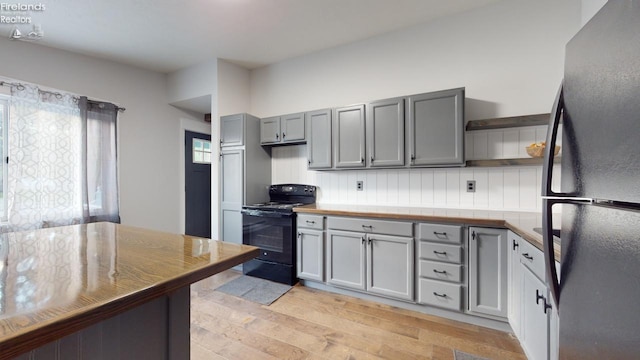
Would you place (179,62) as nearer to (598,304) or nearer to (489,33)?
(489,33)

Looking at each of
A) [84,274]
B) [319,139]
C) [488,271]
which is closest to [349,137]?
[319,139]

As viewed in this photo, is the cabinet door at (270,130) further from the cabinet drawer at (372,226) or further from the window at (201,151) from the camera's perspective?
the window at (201,151)

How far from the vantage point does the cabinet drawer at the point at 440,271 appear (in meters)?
2.05

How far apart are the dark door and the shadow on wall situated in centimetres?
397

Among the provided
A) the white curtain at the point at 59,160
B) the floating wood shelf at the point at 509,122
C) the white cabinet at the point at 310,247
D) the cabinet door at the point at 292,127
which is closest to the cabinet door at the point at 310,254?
the white cabinet at the point at 310,247

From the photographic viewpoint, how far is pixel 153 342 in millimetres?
834

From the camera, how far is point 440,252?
210 cm

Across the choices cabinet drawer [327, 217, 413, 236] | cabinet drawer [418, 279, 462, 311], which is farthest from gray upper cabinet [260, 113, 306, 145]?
cabinet drawer [418, 279, 462, 311]

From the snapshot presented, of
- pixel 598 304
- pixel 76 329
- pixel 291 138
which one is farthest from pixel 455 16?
pixel 76 329

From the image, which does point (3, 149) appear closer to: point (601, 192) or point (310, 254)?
point (310, 254)

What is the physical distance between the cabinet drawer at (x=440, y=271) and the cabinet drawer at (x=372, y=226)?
0.96 feet

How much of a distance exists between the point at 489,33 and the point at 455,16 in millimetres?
384

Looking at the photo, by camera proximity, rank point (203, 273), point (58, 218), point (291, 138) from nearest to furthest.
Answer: point (203, 273), point (58, 218), point (291, 138)

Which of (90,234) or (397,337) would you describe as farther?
(397,337)
